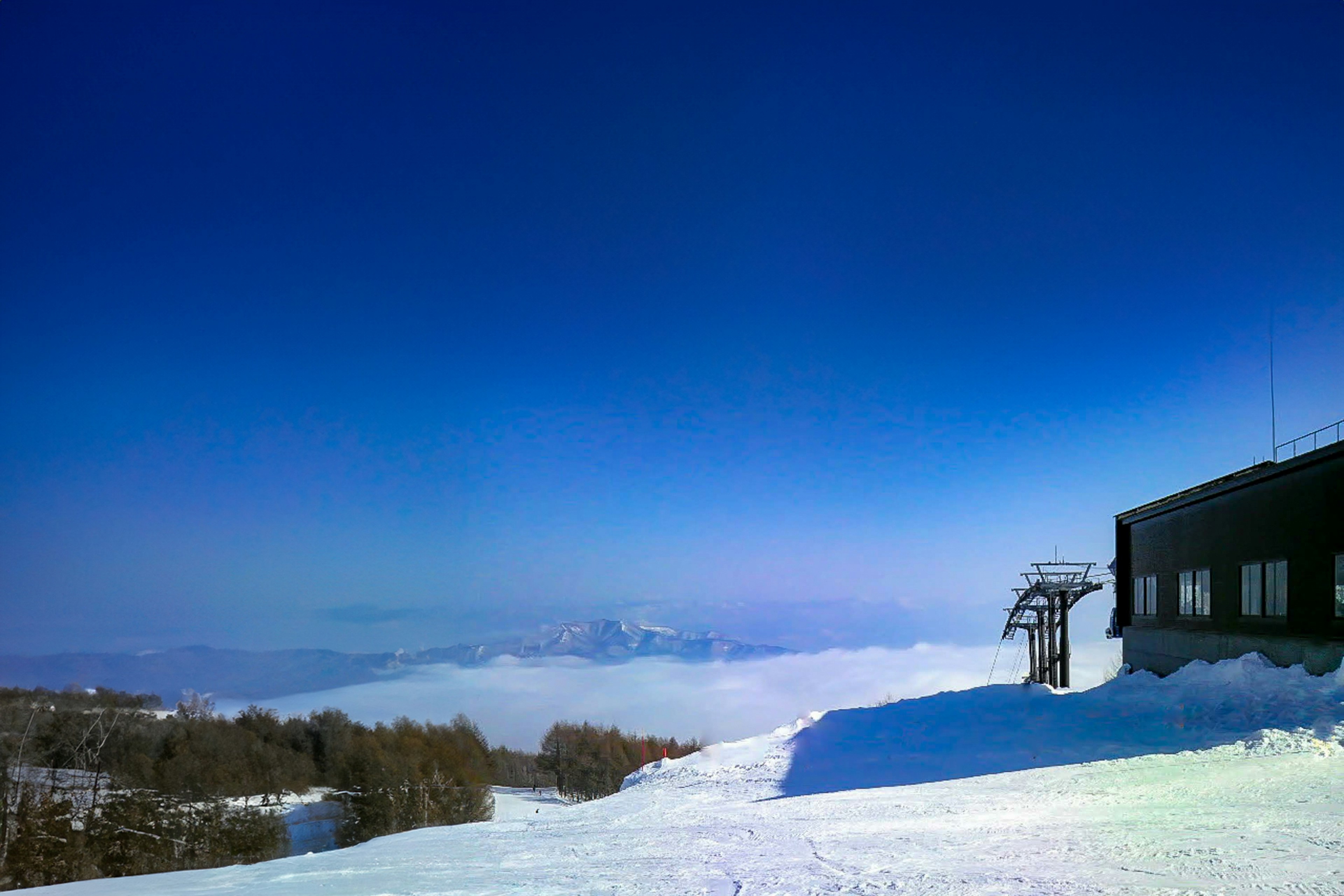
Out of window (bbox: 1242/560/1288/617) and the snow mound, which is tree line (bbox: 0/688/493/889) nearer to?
the snow mound

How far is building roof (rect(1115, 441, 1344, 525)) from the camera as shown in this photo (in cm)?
1628

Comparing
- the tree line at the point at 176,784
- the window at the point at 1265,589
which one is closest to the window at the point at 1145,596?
the window at the point at 1265,589

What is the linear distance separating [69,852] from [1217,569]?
1722 inches

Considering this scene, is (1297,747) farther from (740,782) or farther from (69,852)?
(69,852)

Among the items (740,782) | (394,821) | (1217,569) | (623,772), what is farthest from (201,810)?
(1217,569)

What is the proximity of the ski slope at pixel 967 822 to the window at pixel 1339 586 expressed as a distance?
4.70 ft

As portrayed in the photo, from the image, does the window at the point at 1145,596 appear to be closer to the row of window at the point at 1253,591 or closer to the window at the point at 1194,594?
the row of window at the point at 1253,591

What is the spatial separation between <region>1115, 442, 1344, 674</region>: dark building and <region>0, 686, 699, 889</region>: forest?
19.3 meters

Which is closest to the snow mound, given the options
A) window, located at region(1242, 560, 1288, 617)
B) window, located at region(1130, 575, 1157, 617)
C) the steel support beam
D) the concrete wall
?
the concrete wall

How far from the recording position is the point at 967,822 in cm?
861

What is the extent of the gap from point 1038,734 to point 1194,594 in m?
8.78

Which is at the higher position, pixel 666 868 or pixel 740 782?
pixel 666 868

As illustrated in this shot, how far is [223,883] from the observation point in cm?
806

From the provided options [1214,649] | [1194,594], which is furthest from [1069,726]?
[1194,594]
